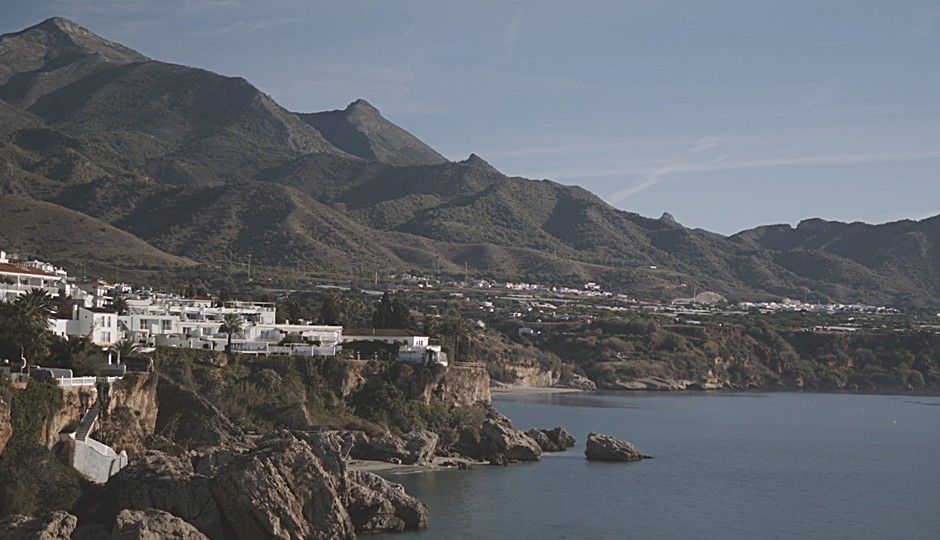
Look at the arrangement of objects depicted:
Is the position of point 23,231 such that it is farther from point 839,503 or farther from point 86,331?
point 839,503

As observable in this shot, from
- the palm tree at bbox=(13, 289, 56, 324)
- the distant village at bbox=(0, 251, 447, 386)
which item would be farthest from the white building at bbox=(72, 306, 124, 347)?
the palm tree at bbox=(13, 289, 56, 324)

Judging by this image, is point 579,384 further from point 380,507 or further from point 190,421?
point 380,507

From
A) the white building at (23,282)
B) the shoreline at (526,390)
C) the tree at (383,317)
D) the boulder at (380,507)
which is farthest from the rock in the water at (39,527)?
the shoreline at (526,390)

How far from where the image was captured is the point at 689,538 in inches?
1907

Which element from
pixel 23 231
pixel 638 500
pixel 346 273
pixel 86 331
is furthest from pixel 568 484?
pixel 346 273

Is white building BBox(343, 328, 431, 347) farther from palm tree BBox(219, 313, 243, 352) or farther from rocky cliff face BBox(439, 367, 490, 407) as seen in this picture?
palm tree BBox(219, 313, 243, 352)

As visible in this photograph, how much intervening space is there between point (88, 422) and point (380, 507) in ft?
33.8

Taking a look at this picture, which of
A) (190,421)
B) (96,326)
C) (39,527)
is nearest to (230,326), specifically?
(96,326)

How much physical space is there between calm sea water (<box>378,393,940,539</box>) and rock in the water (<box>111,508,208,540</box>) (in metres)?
10.9

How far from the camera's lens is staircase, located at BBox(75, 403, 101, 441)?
4422 cm

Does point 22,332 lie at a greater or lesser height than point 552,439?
greater

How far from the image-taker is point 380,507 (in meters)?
45.0

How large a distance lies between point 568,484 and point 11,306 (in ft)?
78.9

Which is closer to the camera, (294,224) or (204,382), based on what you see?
(204,382)
